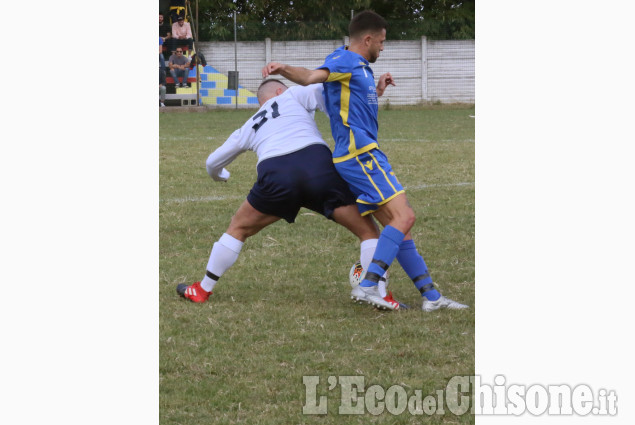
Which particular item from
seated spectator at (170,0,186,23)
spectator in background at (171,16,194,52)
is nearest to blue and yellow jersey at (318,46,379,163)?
spectator in background at (171,16,194,52)

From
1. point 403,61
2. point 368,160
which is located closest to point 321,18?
→ point 403,61

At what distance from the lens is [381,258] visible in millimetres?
5039

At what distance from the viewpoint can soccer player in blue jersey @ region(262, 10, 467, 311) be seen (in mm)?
5043

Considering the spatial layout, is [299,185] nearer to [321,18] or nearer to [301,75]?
[301,75]

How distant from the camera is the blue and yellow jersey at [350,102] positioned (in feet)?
16.8

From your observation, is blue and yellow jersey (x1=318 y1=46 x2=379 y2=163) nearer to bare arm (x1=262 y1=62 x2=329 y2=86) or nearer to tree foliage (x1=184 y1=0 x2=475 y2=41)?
bare arm (x1=262 y1=62 x2=329 y2=86)

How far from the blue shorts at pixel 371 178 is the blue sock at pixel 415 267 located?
30 centimetres

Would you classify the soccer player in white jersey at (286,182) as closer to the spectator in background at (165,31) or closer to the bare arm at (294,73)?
the bare arm at (294,73)

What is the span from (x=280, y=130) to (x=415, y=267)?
1.18m

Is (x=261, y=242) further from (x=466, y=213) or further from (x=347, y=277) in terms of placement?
(x=466, y=213)

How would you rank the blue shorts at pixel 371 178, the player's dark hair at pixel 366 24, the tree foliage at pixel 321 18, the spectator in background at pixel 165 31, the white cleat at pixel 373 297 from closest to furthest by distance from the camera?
the white cleat at pixel 373 297 → the blue shorts at pixel 371 178 → the player's dark hair at pixel 366 24 → the spectator in background at pixel 165 31 → the tree foliage at pixel 321 18

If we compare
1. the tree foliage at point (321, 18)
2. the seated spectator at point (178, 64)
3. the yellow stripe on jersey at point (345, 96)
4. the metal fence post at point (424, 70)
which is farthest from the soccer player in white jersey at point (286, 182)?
the metal fence post at point (424, 70)

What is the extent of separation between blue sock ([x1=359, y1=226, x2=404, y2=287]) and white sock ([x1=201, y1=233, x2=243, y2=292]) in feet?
A: 2.88
